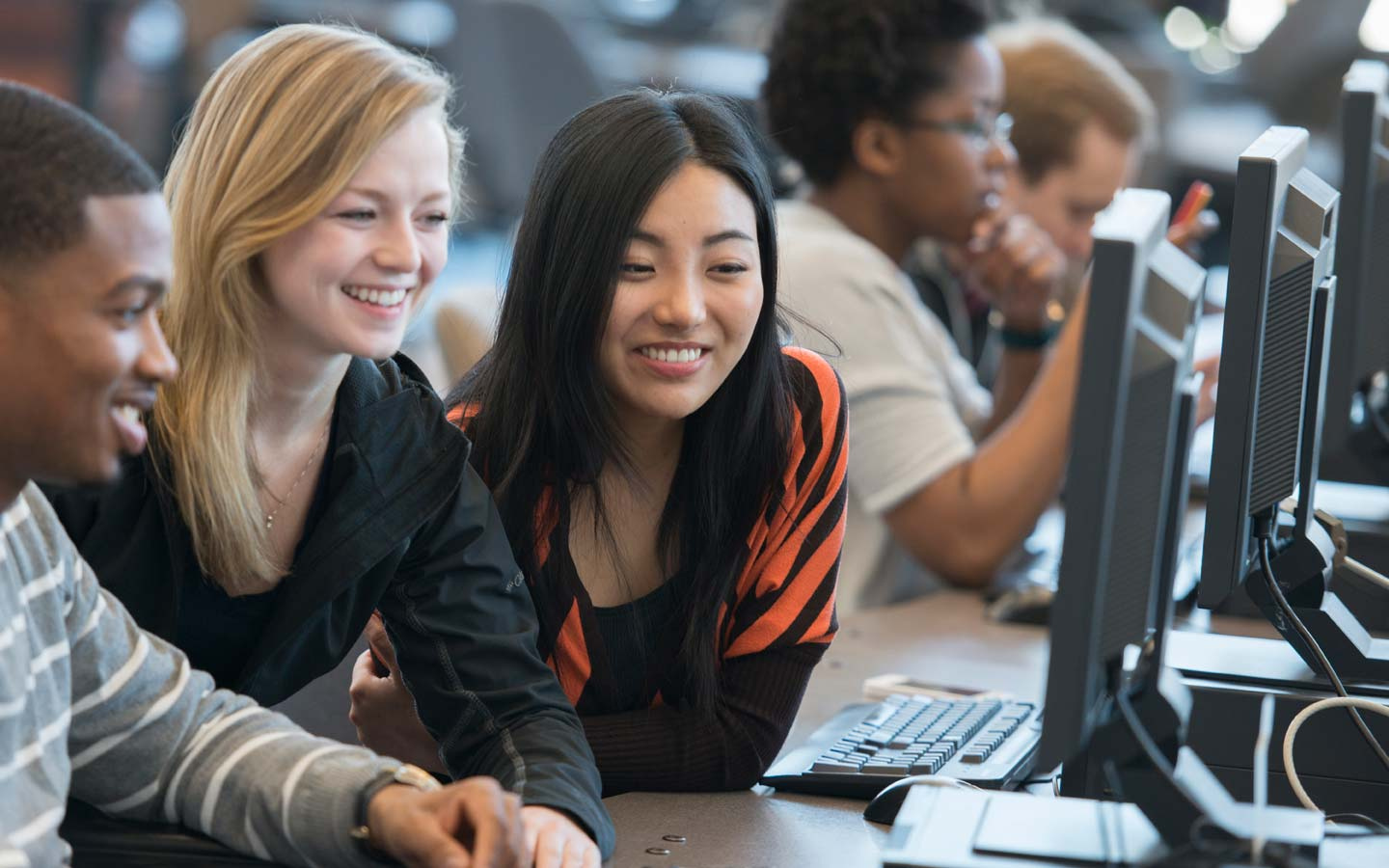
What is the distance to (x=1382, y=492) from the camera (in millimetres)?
1876

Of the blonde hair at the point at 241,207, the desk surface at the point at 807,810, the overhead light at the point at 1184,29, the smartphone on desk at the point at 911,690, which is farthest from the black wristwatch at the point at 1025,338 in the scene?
the overhead light at the point at 1184,29

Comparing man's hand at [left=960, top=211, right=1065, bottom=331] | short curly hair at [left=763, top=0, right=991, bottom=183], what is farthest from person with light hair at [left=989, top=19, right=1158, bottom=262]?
short curly hair at [left=763, top=0, right=991, bottom=183]

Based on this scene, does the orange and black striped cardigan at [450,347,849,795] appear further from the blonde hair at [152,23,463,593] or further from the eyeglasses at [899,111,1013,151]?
the eyeglasses at [899,111,1013,151]

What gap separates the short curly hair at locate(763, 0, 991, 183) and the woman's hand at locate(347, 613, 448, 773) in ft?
3.40

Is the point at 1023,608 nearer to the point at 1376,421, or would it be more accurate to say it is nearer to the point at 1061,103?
the point at 1376,421

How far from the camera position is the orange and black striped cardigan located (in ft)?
4.19

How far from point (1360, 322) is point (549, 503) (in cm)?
74

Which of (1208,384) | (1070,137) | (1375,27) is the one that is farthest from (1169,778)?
(1375,27)

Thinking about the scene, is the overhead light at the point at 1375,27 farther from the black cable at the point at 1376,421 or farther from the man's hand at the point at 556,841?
the man's hand at the point at 556,841

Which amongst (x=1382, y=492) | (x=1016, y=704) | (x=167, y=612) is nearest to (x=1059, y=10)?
(x=1382, y=492)

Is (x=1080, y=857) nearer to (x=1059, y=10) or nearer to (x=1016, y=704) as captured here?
(x=1016, y=704)

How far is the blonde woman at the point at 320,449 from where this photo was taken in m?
1.13

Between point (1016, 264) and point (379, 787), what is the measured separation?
153cm

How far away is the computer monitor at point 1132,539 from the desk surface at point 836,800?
111mm
